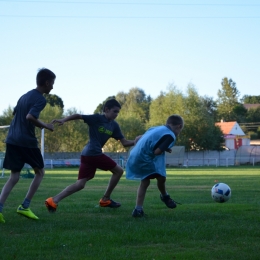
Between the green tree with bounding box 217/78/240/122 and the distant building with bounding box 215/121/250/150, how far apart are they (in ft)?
56.1

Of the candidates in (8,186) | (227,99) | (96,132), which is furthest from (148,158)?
(227,99)

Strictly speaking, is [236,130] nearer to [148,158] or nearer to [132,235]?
[148,158]

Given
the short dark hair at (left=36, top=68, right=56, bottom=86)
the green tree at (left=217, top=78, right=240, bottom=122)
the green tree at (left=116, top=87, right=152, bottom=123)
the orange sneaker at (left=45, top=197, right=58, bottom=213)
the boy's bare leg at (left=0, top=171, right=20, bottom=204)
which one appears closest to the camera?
the boy's bare leg at (left=0, top=171, right=20, bottom=204)

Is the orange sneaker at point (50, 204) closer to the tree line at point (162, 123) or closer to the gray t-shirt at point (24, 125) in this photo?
the gray t-shirt at point (24, 125)

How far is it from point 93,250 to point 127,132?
68.3m

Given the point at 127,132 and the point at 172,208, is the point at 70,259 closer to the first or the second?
the point at 172,208

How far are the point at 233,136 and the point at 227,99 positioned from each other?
32.1 m

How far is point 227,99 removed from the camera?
419 ft

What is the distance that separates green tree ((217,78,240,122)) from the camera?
410 feet

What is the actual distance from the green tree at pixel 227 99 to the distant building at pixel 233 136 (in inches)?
673

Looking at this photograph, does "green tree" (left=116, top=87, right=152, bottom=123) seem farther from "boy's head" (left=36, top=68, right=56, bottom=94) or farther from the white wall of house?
"boy's head" (left=36, top=68, right=56, bottom=94)

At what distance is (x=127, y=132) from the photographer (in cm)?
7356

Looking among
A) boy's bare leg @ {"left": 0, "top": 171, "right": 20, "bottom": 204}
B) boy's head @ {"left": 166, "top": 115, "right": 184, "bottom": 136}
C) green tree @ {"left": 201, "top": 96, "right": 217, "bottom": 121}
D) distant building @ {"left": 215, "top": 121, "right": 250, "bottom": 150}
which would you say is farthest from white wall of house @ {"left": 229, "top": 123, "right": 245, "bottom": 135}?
boy's bare leg @ {"left": 0, "top": 171, "right": 20, "bottom": 204}

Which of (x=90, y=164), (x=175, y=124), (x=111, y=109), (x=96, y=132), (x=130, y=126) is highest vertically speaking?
(x=130, y=126)
